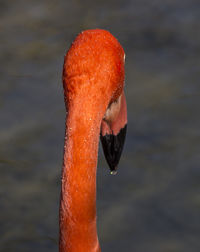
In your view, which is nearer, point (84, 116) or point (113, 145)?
point (84, 116)

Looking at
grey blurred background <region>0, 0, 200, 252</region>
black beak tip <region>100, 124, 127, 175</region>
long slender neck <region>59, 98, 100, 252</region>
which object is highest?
grey blurred background <region>0, 0, 200, 252</region>

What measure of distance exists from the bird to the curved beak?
34 centimetres

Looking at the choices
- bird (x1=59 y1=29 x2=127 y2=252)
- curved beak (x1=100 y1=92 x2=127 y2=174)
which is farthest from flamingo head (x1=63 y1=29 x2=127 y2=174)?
curved beak (x1=100 y1=92 x2=127 y2=174)

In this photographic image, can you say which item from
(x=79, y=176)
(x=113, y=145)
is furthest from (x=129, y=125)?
(x=79, y=176)

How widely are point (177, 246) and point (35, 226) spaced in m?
1.06

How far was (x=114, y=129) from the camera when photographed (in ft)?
11.7

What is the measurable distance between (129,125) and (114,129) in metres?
2.12

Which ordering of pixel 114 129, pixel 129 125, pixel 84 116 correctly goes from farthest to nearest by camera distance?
pixel 129 125
pixel 114 129
pixel 84 116

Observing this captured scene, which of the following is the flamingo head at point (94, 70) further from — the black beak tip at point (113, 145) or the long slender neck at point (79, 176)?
the black beak tip at point (113, 145)

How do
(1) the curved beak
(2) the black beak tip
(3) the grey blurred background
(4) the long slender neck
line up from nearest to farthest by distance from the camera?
1. (4) the long slender neck
2. (1) the curved beak
3. (2) the black beak tip
4. (3) the grey blurred background

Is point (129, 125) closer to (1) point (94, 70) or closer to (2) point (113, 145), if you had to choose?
(2) point (113, 145)

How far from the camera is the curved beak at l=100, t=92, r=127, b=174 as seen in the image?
3488 mm

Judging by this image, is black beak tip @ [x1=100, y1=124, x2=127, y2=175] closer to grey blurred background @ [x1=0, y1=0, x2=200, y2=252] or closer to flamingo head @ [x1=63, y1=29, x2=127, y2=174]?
flamingo head @ [x1=63, y1=29, x2=127, y2=174]

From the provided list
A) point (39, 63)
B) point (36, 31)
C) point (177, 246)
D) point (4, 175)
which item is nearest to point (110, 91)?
point (177, 246)
